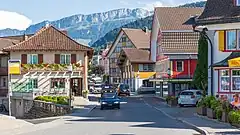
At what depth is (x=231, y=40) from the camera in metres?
33.7

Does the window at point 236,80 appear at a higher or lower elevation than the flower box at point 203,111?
higher

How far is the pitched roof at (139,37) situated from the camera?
110 meters

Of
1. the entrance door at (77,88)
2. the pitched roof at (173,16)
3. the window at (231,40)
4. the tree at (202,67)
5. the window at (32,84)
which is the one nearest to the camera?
the window at (231,40)

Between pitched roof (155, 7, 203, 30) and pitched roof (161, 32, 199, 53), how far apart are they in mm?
1074

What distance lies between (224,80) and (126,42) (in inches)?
3332

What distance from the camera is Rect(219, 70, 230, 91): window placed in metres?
33.7

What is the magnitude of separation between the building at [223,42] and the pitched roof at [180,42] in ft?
99.3

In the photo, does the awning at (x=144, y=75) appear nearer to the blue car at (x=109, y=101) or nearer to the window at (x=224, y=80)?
the blue car at (x=109, y=101)

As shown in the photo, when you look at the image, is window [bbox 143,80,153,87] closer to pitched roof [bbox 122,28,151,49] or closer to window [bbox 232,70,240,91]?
pitched roof [bbox 122,28,151,49]

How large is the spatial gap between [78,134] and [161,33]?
4760 cm

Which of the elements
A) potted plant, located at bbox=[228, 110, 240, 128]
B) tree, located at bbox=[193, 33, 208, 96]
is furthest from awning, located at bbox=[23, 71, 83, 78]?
potted plant, located at bbox=[228, 110, 240, 128]

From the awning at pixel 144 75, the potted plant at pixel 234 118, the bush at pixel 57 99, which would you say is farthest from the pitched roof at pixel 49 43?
the potted plant at pixel 234 118

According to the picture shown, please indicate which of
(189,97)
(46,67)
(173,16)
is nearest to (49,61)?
(46,67)

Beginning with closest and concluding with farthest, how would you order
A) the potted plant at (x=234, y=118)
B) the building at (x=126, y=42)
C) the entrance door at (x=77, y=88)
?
the potted plant at (x=234, y=118)
the entrance door at (x=77, y=88)
the building at (x=126, y=42)
